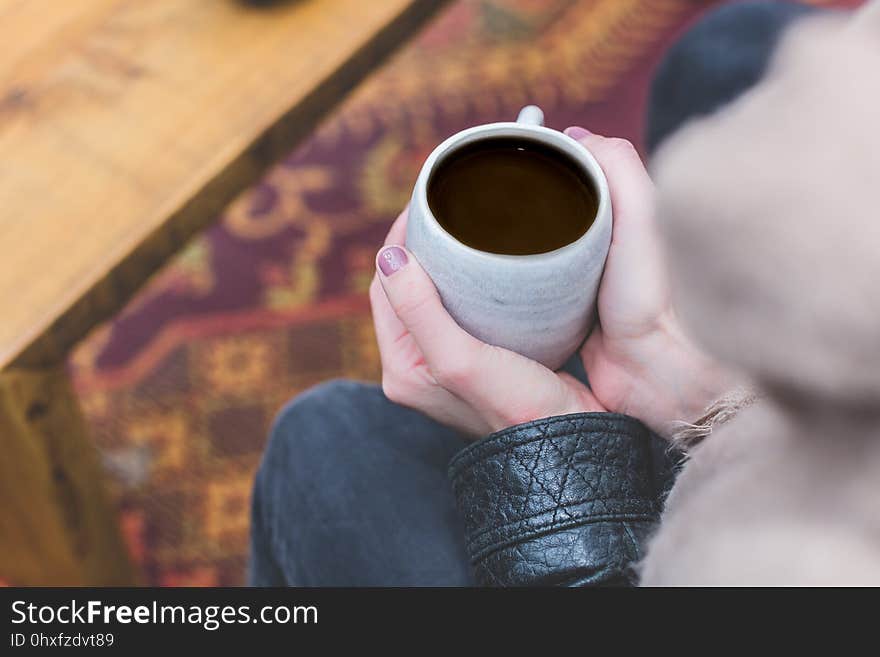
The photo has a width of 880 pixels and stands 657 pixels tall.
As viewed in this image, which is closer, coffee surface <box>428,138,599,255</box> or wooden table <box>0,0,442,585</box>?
coffee surface <box>428,138,599,255</box>

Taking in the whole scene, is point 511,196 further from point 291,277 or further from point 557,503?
point 291,277

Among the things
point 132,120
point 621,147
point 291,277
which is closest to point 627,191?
point 621,147

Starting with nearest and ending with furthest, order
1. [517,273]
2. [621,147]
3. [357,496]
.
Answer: [517,273], [621,147], [357,496]

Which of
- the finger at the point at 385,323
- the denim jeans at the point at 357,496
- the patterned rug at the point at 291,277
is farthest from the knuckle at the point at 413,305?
the patterned rug at the point at 291,277

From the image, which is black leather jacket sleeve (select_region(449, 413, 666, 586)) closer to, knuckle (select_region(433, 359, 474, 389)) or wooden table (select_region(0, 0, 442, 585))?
knuckle (select_region(433, 359, 474, 389))

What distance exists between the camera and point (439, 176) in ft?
1.73

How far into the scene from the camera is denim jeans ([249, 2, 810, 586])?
26.4 inches

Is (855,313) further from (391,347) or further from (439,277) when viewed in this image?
(391,347)

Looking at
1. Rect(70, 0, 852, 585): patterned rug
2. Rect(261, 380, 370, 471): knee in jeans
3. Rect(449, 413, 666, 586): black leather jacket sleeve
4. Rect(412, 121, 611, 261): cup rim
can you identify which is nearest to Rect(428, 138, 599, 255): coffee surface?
Rect(412, 121, 611, 261): cup rim

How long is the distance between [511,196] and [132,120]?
0.42m

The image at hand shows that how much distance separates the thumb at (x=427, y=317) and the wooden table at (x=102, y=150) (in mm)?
294

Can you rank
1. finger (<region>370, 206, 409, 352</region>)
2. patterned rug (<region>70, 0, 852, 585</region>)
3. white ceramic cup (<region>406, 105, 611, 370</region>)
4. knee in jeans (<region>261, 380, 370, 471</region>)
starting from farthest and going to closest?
1. patterned rug (<region>70, 0, 852, 585</region>)
2. knee in jeans (<region>261, 380, 370, 471</region>)
3. finger (<region>370, 206, 409, 352</region>)
4. white ceramic cup (<region>406, 105, 611, 370</region>)

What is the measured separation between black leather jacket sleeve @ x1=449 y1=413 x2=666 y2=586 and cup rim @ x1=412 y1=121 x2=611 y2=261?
0.40 feet

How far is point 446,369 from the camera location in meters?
0.54
